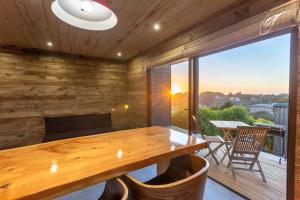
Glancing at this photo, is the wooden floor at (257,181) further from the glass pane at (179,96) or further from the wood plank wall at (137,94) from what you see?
the wood plank wall at (137,94)

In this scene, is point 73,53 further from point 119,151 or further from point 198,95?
point 119,151

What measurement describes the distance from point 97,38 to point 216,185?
10.8 ft

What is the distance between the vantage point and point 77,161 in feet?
3.29

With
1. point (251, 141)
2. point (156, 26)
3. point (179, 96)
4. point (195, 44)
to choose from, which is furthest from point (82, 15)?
point (179, 96)

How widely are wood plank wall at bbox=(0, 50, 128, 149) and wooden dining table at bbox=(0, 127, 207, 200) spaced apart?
130 inches

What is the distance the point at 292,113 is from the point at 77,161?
6.58 ft

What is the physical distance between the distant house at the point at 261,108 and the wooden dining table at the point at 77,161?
→ 228cm

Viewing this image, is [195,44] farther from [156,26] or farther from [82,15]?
[82,15]

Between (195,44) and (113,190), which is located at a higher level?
(195,44)

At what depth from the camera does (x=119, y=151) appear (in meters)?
1.17

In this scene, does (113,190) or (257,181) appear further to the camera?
(257,181)

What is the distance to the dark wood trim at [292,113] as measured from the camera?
1560mm

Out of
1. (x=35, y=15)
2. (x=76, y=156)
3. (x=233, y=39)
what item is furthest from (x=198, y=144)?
(x=35, y=15)

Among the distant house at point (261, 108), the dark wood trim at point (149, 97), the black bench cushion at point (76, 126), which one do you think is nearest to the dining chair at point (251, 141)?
the distant house at point (261, 108)
